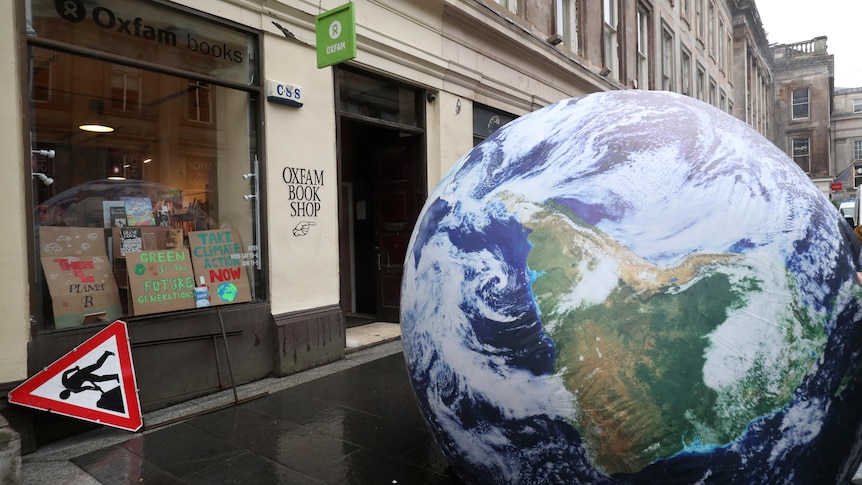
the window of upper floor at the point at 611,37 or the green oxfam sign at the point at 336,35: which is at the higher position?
the window of upper floor at the point at 611,37

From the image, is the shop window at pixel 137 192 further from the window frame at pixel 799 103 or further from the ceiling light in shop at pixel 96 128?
the window frame at pixel 799 103

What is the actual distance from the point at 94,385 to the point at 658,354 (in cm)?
420

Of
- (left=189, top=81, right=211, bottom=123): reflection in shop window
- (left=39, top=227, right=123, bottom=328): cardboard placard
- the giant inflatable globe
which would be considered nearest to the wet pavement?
(left=39, top=227, right=123, bottom=328): cardboard placard

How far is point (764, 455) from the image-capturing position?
80.0 inches

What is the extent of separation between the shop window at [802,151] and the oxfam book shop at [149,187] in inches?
2079

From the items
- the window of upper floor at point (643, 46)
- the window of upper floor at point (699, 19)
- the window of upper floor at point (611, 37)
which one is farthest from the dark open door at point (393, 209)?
the window of upper floor at point (699, 19)

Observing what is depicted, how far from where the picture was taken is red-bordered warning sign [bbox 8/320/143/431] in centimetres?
396

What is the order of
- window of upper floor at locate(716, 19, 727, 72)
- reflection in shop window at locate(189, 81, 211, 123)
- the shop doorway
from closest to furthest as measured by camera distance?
reflection in shop window at locate(189, 81, 211, 123), the shop doorway, window of upper floor at locate(716, 19, 727, 72)

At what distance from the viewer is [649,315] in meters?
1.99

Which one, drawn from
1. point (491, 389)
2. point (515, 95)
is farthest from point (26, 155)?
point (515, 95)

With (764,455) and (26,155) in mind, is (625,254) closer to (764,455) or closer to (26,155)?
(764,455)

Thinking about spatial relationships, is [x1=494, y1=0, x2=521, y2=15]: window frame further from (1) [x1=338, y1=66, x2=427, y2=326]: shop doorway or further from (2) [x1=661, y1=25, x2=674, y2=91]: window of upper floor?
(2) [x1=661, y1=25, x2=674, y2=91]: window of upper floor

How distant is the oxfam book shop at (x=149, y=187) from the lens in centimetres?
445

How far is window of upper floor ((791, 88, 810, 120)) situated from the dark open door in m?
51.3
